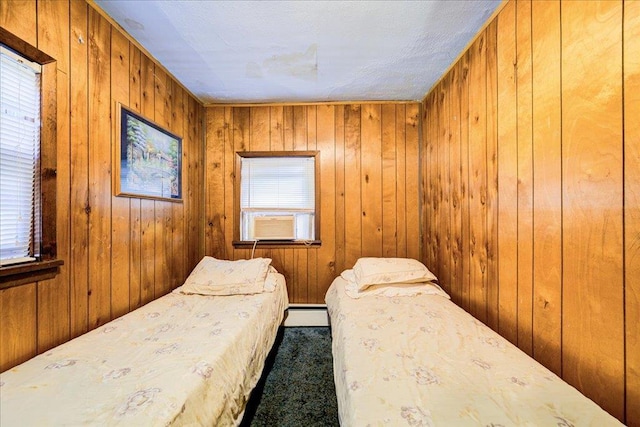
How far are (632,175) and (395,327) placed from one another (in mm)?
1106

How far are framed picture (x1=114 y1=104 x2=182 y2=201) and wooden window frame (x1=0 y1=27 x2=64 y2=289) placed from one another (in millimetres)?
358

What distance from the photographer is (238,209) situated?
8.60ft

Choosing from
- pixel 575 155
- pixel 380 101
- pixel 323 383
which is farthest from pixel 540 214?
pixel 380 101

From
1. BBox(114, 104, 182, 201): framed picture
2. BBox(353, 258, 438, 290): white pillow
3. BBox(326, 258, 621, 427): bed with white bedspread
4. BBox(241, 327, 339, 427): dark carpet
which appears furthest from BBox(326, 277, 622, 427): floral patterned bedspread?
BBox(114, 104, 182, 201): framed picture

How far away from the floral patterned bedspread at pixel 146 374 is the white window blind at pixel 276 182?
128cm

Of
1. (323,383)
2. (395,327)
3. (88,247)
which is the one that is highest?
(88,247)

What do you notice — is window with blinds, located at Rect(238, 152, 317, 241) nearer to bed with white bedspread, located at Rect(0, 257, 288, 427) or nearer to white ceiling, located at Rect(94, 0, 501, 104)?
white ceiling, located at Rect(94, 0, 501, 104)

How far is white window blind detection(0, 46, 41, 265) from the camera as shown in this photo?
1.03 metres

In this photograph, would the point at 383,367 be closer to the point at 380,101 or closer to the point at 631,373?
the point at 631,373

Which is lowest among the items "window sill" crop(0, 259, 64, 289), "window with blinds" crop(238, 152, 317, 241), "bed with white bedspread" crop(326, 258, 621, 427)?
"bed with white bedspread" crop(326, 258, 621, 427)

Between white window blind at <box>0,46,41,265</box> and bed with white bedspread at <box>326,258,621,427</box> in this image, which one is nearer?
bed with white bedspread at <box>326,258,621,427</box>

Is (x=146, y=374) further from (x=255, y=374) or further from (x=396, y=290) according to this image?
(x=396, y=290)

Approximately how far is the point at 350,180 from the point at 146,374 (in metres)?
2.12

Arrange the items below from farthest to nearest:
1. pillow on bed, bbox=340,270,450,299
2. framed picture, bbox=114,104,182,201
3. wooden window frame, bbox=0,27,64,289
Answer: pillow on bed, bbox=340,270,450,299 < framed picture, bbox=114,104,182,201 < wooden window frame, bbox=0,27,64,289
